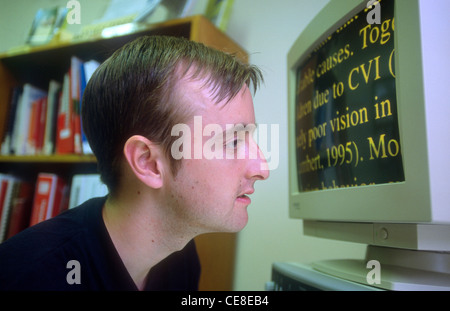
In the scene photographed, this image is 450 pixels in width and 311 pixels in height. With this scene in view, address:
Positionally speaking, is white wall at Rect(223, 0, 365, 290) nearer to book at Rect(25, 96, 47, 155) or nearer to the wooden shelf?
the wooden shelf

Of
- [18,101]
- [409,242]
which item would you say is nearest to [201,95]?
[409,242]

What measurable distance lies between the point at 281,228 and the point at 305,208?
7.9 inches

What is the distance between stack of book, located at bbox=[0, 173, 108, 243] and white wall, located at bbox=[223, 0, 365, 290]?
42 cm

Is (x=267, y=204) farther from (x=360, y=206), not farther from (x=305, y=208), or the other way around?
(x=360, y=206)

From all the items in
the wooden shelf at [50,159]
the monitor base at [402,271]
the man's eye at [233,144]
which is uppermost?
the wooden shelf at [50,159]

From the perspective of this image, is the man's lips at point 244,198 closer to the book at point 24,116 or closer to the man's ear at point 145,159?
the man's ear at point 145,159

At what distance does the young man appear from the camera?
0.53 meters

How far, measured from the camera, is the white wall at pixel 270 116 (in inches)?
30.8

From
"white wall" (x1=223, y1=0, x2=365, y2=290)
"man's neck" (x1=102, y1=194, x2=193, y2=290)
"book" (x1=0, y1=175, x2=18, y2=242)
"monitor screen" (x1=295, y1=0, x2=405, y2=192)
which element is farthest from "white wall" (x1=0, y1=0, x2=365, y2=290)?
"book" (x1=0, y1=175, x2=18, y2=242)

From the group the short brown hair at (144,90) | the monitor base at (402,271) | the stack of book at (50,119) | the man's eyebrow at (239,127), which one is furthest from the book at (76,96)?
the monitor base at (402,271)

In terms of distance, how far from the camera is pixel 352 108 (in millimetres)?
578

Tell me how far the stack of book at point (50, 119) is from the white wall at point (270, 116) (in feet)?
0.50

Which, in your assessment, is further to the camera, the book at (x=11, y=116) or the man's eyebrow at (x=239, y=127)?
the book at (x=11, y=116)

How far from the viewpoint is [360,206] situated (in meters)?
0.54
